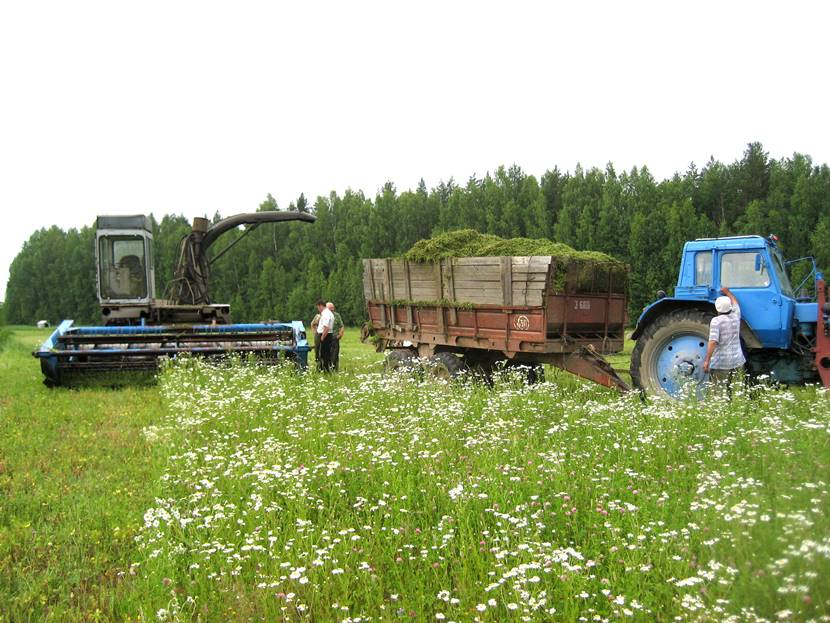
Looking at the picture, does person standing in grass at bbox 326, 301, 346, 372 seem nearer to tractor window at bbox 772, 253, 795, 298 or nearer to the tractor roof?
the tractor roof

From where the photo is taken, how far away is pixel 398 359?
1284cm

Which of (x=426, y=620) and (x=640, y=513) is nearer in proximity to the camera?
(x=426, y=620)

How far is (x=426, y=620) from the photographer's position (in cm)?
379

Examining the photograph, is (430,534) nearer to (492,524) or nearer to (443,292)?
(492,524)

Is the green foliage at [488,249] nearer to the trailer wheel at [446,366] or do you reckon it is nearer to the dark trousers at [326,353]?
the trailer wheel at [446,366]

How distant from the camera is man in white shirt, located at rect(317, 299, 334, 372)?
48.2 feet

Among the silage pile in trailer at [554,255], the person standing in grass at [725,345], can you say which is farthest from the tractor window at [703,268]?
the person standing in grass at [725,345]

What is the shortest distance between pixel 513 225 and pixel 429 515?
4906cm

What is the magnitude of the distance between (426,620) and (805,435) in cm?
365

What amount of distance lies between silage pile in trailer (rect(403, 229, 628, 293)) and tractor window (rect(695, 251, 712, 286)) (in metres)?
1.25

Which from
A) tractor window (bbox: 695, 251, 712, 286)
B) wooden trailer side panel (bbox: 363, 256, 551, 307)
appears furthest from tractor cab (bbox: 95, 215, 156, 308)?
tractor window (bbox: 695, 251, 712, 286)

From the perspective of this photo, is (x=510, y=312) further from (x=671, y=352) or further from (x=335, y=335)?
(x=335, y=335)

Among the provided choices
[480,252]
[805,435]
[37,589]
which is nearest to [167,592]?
[37,589]

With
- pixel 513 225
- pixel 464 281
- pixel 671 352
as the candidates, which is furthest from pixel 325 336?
pixel 513 225
